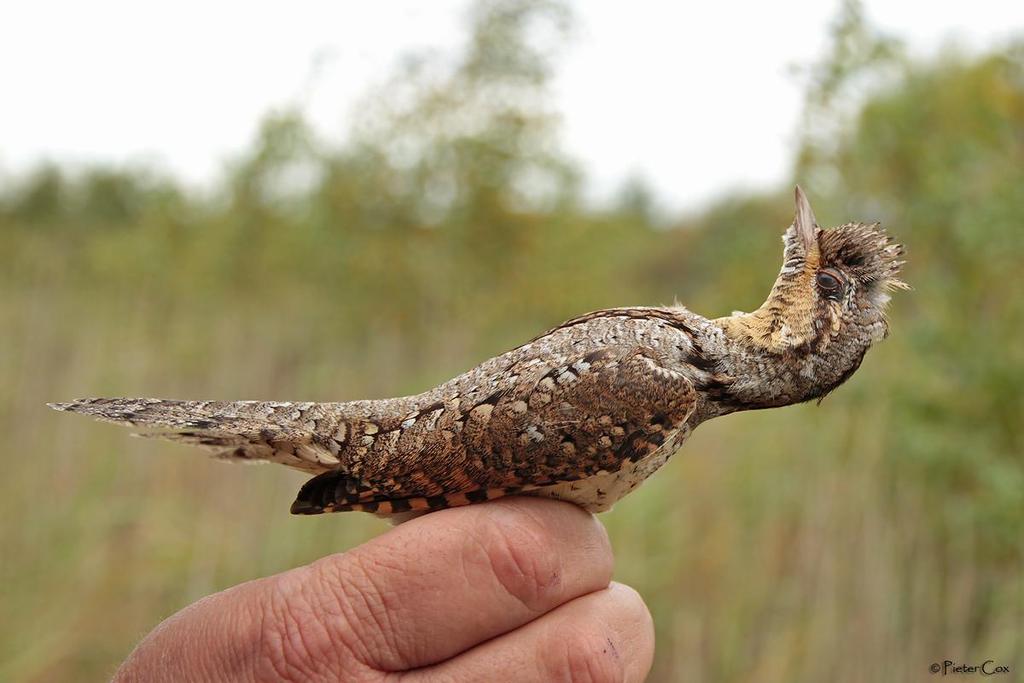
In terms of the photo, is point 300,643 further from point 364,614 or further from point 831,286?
point 831,286

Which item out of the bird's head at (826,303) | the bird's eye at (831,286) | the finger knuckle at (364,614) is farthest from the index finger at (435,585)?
the bird's eye at (831,286)

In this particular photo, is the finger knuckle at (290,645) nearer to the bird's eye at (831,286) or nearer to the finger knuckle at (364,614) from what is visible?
the finger knuckle at (364,614)

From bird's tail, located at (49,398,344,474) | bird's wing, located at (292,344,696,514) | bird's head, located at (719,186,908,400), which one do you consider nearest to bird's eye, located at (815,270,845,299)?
bird's head, located at (719,186,908,400)

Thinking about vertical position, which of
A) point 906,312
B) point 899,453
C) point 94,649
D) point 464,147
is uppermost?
point 464,147

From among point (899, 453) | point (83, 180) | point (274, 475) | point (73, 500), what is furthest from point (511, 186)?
point (83, 180)

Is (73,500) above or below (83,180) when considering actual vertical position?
below

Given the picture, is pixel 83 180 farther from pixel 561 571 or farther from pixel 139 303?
pixel 561 571

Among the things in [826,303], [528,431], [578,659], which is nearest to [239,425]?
[528,431]

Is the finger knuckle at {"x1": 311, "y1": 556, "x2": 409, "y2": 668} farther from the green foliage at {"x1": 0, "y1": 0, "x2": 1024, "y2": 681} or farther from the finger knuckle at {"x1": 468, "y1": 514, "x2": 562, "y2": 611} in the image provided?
the green foliage at {"x1": 0, "y1": 0, "x2": 1024, "y2": 681}
